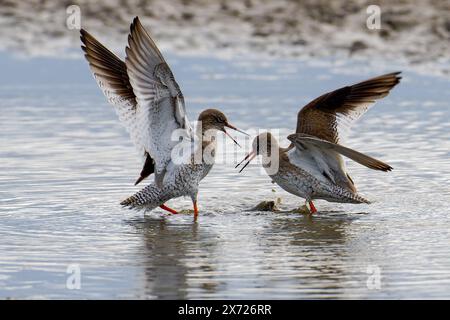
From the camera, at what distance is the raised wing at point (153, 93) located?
30.5ft

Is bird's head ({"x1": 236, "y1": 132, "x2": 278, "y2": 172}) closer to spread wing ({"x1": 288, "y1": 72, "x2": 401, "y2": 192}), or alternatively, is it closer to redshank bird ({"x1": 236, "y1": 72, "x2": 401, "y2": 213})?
redshank bird ({"x1": 236, "y1": 72, "x2": 401, "y2": 213})

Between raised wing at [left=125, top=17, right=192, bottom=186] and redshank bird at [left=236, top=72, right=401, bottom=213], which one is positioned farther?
redshank bird at [left=236, top=72, right=401, bottom=213]

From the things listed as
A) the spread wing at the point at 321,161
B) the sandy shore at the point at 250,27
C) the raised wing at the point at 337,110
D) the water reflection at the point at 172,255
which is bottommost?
the water reflection at the point at 172,255

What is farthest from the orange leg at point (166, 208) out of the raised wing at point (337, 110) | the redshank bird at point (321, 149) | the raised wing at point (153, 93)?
the raised wing at point (337, 110)

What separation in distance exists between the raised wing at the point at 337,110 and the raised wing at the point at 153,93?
144 cm

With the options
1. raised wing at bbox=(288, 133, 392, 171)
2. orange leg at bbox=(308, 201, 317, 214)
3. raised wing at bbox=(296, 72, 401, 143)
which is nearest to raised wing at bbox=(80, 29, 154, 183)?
raised wing at bbox=(288, 133, 392, 171)

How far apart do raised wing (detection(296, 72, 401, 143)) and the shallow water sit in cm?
63

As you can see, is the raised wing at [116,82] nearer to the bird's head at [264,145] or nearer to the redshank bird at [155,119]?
the redshank bird at [155,119]

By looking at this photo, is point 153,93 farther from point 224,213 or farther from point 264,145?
point 264,145

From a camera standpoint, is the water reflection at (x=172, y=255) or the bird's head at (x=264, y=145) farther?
the bird's head at (x=264, y=145)

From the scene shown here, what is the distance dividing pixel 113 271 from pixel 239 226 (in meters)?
1.79

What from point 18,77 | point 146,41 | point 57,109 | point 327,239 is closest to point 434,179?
point 327,239

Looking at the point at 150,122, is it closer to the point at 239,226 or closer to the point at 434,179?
the point at 239,226

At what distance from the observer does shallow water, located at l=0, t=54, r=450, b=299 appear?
299 inches
